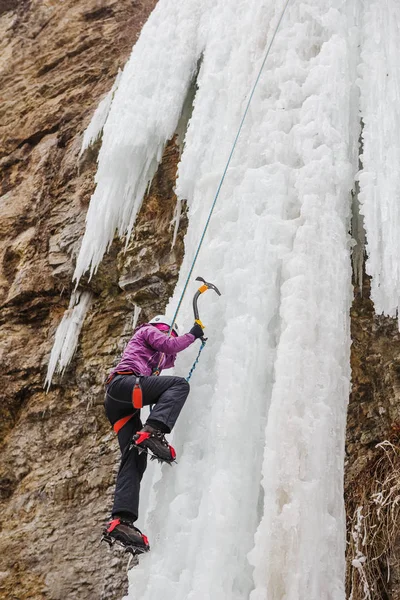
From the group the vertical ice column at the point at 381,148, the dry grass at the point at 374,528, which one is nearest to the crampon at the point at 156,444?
the dry grass at the point at 374,528

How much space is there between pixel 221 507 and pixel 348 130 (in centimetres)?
276

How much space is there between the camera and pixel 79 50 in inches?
327

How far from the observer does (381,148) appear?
424 cm

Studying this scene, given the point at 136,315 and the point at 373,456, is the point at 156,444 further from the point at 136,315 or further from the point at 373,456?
the point at 136,315

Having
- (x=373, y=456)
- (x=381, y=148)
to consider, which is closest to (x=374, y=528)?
(x=373, y=456)

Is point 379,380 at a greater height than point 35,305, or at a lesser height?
lesser

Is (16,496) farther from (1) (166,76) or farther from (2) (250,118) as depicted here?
(1) (166,76)

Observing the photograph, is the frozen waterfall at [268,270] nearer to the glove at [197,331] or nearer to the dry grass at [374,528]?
the glove at [197,331]

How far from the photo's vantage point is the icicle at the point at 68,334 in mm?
5402

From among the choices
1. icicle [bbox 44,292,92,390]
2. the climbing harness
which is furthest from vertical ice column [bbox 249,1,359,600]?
icicle [bbox 44,292,92,390]

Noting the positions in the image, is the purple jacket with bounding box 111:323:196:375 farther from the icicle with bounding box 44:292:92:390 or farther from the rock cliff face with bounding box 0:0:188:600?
the icicle with bounding box 44:292:92:390

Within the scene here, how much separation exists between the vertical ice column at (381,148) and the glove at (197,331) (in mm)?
1075

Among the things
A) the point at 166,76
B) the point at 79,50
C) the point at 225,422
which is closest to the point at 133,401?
the point at 225,422

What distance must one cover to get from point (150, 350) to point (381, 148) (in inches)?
82.4
